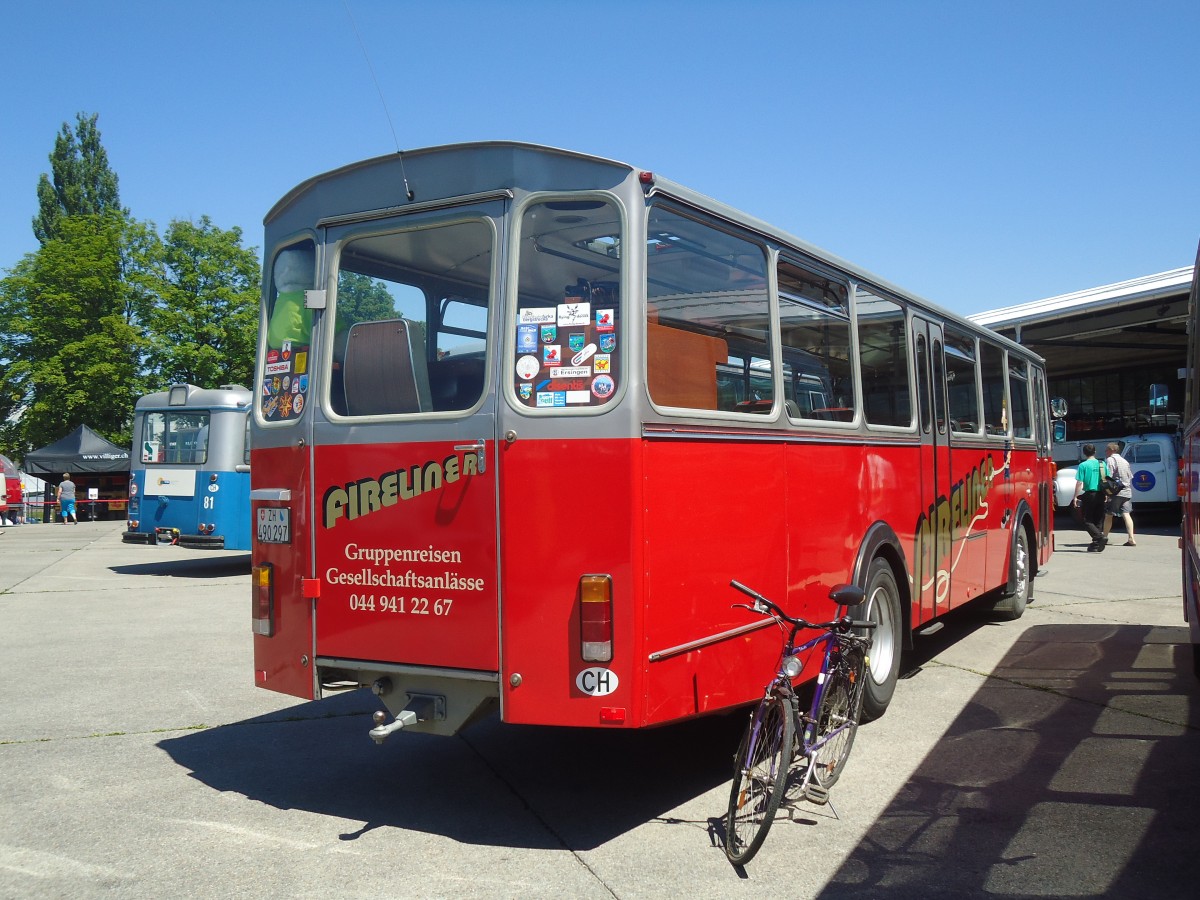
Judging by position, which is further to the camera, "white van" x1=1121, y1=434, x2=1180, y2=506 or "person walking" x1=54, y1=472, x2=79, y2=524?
"person walking" x1=54, y1=472, x2=79, y2=524

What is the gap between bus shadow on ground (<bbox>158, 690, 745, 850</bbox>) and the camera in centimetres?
491

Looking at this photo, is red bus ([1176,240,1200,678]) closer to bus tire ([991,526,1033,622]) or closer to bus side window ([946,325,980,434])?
bus side window ([946,325,980,434])

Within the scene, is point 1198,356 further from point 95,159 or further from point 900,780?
point 95,159

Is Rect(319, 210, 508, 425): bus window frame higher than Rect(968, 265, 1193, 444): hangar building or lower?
lower

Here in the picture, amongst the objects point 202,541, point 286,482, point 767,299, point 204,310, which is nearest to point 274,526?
point 286,482

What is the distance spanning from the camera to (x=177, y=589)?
48.9 feet

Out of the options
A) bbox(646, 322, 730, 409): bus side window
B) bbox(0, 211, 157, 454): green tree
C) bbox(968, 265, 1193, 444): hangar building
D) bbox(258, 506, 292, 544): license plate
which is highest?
bbox(0, 211, 157, 454): green tree

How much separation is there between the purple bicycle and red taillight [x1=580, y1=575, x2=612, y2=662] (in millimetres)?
626

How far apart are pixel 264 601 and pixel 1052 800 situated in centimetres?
405

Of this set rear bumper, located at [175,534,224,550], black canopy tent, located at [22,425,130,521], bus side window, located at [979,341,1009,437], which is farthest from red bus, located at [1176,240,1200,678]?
black canopy tent, located at [22,425,130,521]

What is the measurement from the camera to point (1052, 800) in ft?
16.7

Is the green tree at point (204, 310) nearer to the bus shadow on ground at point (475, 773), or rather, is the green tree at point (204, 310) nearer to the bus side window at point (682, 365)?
the bus shadow on ground at point (475, 773)

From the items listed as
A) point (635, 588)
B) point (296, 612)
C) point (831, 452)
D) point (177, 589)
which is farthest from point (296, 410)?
point (177, 589)

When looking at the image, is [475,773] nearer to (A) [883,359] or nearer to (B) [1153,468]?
(A) [883,359]
